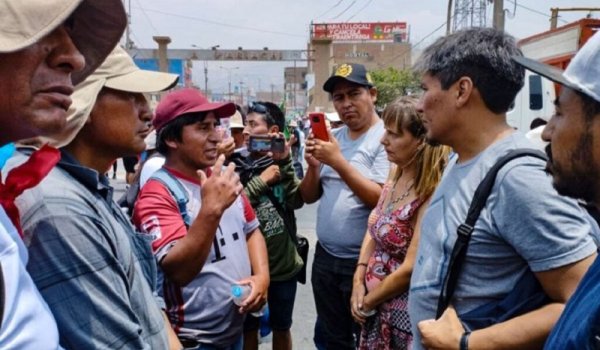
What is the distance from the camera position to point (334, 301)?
3244 millimetres

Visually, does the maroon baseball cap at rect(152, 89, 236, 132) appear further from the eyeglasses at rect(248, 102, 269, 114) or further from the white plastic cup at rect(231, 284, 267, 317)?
the eyeglasses at rect(248, 102, 269, 114)

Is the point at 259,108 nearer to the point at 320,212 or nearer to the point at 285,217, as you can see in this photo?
the point at 285,217

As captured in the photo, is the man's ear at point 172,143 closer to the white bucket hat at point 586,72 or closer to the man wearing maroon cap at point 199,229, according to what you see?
the man wearing maroon cap at point 199,229

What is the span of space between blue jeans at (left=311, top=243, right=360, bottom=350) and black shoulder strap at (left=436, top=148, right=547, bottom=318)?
1.44 metres

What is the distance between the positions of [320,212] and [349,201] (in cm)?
25

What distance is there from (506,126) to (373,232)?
0.98 m

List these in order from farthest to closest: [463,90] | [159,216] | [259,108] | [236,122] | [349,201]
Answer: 1. [236,122]
2. [259,108]
3. [349,201]
4. [159,216]
5. [463,90]

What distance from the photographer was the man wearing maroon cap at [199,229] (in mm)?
2117

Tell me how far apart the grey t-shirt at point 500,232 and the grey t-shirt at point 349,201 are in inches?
46.2

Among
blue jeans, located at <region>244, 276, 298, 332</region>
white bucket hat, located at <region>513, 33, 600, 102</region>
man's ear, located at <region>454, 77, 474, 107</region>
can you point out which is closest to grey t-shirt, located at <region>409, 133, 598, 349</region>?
man's ear, located at <region>454, 77, 474, 107</region>

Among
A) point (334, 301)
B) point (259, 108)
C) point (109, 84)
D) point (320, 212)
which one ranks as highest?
point (109, 84)

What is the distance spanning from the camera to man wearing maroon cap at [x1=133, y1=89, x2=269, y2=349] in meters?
2.12

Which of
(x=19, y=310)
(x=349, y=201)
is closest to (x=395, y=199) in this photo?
(x=349, y=201)

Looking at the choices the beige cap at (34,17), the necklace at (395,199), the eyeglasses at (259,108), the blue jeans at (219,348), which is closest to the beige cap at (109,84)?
the beige cap at (34,17)
